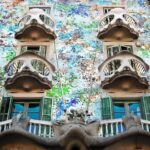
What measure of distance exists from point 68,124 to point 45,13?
24.9 feet

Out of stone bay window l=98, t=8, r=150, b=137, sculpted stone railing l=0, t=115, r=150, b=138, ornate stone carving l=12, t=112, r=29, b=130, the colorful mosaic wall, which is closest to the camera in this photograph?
sculpted stone railing l=0, t=115, r=150, b=138

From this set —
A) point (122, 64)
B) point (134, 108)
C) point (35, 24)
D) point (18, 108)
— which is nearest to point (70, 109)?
point (18, 108)

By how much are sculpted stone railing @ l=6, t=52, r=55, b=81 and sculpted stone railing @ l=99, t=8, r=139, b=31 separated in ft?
10.7

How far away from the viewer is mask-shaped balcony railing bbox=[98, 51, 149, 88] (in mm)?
15595

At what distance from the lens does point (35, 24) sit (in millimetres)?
17766

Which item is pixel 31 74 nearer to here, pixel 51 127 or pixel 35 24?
pixel 51 127

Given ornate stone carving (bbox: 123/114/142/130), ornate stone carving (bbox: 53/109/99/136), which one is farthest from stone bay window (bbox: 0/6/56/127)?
ornate stone carving (bbox: 123/114/142/130)

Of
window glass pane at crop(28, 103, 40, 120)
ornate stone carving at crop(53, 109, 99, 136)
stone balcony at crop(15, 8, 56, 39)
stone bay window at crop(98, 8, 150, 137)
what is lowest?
ornate stone carving at crop(53, 109, 99, 136)

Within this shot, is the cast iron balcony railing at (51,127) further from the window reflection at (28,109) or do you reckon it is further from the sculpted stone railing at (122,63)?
Result: the sculpted stone railing at (122,63)

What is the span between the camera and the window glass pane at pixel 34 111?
14.8 meters

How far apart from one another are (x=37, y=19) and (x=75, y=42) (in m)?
1.82

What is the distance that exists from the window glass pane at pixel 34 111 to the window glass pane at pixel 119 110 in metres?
2.61

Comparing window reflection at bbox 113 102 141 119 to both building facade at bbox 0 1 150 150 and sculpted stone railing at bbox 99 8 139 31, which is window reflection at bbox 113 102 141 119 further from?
sculpted stone railing at bbox 99 8 139 31

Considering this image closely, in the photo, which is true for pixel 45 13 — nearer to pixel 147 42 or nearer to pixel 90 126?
pixel 147 42
